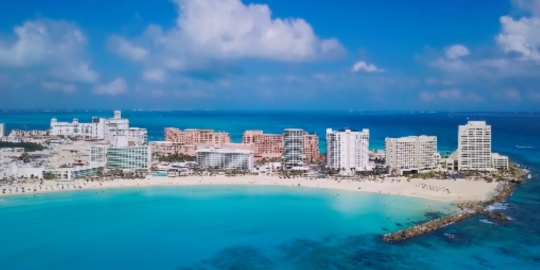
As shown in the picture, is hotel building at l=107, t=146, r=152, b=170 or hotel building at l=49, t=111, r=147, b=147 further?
hotel building at l=49, t=111, r=147, b=147

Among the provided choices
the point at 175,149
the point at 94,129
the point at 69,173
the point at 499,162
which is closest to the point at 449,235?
the point at 499,162

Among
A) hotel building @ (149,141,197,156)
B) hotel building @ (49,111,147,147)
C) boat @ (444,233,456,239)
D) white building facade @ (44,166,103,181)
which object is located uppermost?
hotel building @ (49,111,147,147)

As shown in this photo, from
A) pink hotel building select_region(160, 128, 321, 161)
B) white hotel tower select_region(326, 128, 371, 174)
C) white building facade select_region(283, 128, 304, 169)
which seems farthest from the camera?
pink hotel building select_region(160, 128, 321, 161)

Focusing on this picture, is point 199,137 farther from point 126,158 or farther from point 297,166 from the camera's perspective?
point 297,166

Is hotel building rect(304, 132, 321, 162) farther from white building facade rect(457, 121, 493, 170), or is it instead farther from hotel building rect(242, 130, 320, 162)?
white building facade rect(457, 121, 493, 170)

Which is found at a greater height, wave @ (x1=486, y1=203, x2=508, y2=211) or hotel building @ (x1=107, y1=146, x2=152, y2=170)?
hotel building @ (x1=107, y1=146, x2=152, y2=170)

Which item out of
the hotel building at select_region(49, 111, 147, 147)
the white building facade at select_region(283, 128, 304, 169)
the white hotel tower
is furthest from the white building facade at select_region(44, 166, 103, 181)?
the hotel building at select_region(49, 111, 147, 147)

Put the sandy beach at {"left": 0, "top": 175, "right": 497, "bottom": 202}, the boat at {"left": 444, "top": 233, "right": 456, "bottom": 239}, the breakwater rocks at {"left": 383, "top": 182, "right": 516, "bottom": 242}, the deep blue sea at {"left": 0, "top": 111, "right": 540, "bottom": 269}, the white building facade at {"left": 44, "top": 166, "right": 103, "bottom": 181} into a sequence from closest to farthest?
the deep blue sea at {"left": 0, "top": 111, "right": 540, "bottom": 269}, the boat at {"left": 444, "top": 233, "right": 456, "bottom": 239}, the breakwater rocks at {"left": 383, "top": 182, "right": 516, "bottom": 242}, the sandy beach at {"left": 0, "top": 175, "right": 497, "bottom": 202}, the white building facade at {"left": 44, "top": 166, "right": 103, "bottom": 181}

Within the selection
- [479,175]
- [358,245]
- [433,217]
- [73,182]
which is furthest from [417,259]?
[73,182]

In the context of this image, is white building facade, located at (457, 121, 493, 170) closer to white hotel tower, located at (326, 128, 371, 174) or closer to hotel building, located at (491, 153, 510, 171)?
hotel building, located at (491, 153, 510, 171)

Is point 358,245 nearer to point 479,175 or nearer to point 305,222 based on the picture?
point 305,222
